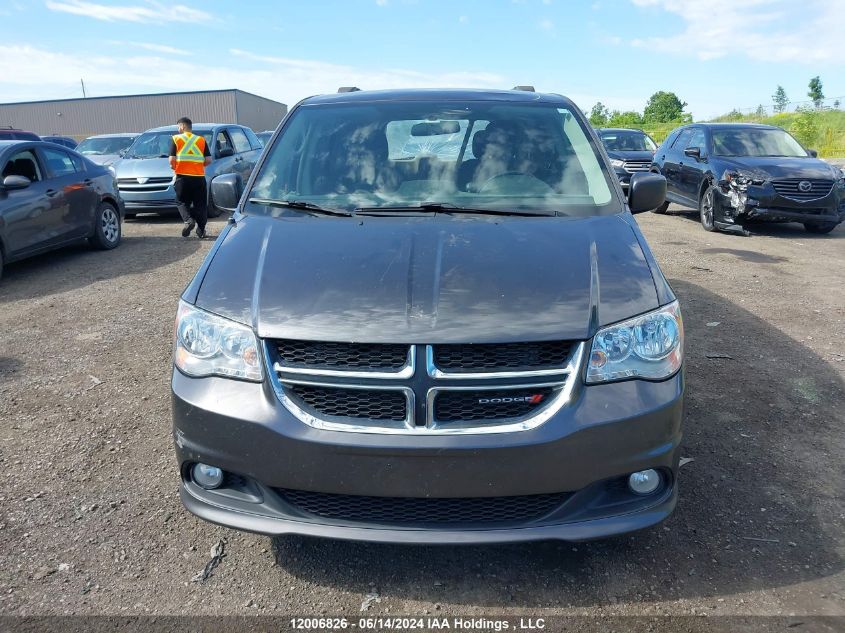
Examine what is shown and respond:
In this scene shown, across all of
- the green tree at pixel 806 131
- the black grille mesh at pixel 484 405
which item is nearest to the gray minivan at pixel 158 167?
the black grille mesh at pixel 484 405

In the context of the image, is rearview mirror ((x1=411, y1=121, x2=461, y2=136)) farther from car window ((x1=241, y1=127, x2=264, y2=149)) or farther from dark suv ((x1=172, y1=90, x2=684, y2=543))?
car window ((x1=241, y1=127, x2=264, y2=149))

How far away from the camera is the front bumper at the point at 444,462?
7.27ft

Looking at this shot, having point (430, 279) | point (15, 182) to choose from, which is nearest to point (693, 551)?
point (430, 279)

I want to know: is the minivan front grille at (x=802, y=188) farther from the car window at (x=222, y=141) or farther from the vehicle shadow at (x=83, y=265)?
the car window at (x=222, y=141)

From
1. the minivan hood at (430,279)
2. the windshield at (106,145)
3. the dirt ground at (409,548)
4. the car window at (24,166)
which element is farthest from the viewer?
the windshield at (106,145)

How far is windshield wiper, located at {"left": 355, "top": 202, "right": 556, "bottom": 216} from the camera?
3.13m

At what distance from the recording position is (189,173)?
10.3 m

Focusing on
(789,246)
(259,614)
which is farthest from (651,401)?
(789,246)

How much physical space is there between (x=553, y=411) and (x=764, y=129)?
11.5 m

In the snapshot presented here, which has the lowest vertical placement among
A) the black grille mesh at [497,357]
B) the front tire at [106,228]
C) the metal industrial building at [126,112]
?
the metal industrial building at [126,112]

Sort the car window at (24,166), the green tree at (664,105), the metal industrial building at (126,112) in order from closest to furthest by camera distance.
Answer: the car window at (24,166), the metal industrial building at (126,112), the green tree at (664,105)

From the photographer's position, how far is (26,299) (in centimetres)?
714

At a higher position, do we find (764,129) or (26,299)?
(764,129)

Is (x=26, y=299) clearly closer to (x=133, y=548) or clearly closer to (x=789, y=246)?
(x=133, y=548)
